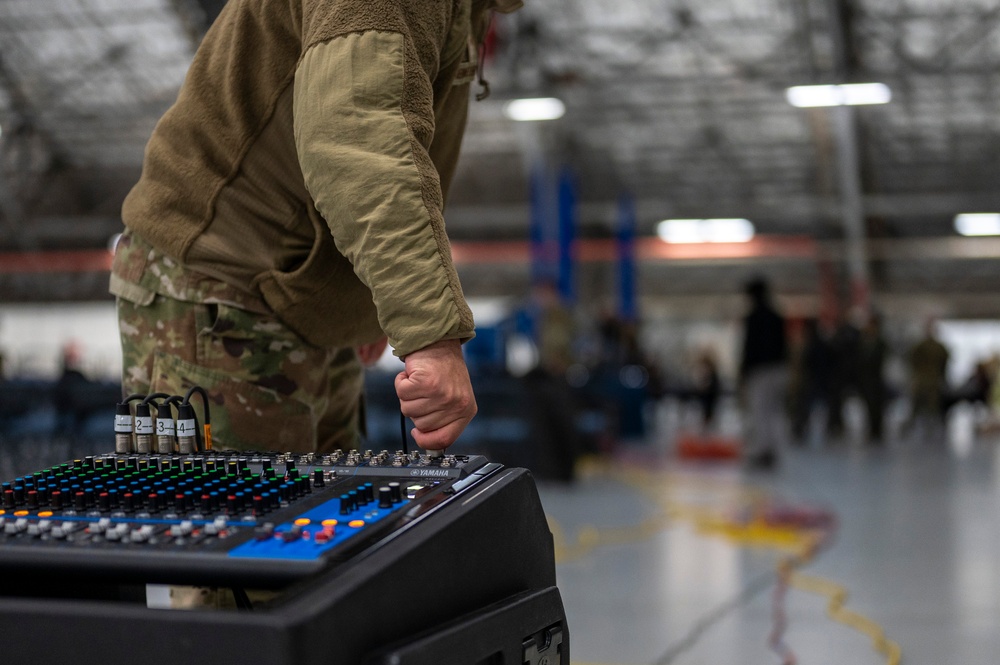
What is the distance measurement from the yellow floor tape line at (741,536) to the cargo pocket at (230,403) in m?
1.18

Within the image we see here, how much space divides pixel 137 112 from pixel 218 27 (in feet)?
53.0

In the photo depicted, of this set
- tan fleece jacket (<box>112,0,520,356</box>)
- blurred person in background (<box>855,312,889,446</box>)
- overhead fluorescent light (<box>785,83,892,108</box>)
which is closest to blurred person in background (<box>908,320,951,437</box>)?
blurred person in background (<box>855,312,889,446</box>)

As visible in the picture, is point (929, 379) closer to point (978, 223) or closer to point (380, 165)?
point (978, 223)

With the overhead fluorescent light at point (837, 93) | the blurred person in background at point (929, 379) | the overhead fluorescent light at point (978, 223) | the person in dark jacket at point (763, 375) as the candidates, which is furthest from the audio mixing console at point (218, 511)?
the overhead fluorescent light at point (978, 223)

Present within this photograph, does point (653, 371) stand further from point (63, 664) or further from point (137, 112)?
point (63, 664)

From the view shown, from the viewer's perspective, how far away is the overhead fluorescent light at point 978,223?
18.7m

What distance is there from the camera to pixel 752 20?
13.4 m

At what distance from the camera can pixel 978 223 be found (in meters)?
19.2

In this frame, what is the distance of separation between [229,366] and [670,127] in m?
16.8

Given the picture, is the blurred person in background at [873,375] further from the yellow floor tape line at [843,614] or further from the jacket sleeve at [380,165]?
the jacket sleeve at [380,165]

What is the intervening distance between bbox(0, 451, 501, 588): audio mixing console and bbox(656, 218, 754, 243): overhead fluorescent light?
18222mm

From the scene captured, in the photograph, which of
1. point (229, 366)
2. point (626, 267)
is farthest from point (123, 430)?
point (626, 267)

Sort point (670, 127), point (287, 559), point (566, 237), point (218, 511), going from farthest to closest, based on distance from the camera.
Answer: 1. point (670, 127)
2. point (566, 237)
3. point (218, 511)
4. point (287, 559)

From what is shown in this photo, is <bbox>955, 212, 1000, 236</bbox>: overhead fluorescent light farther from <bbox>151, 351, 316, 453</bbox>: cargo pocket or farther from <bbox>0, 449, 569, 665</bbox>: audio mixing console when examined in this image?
<bbox>0, 449, 569, 665</bbox>: audio mixing console
